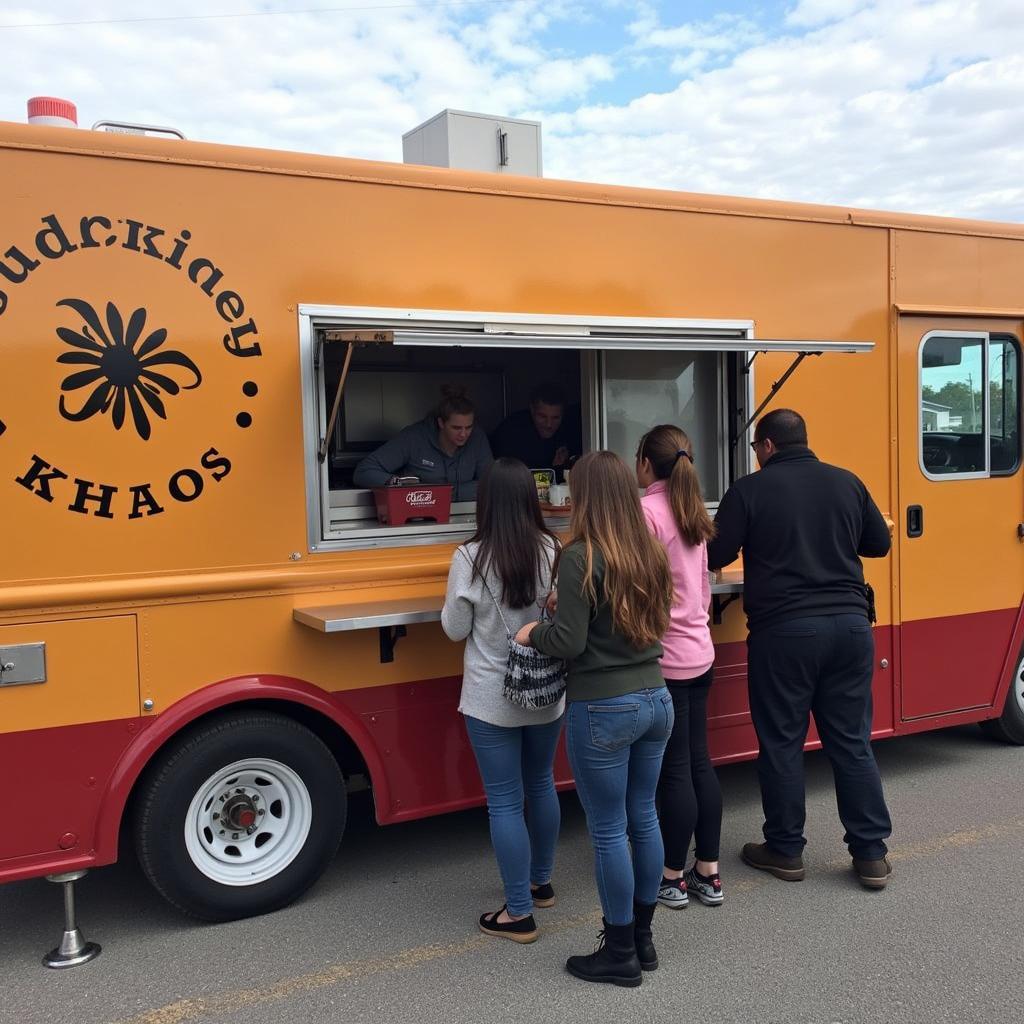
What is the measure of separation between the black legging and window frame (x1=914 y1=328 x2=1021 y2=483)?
6.85 feet

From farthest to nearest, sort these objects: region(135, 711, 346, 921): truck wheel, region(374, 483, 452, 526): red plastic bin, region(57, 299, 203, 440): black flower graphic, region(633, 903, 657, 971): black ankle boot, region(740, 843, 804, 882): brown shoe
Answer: region(374, 483, 452, 526): red plastic bin, region(740, 843, 804, 882): brown shoe, region(135, 711, 346, 921): truck wheel, region(57, 299, 203, 440): black flower graphic, region(633, 903, 657, 971): black ankle boot

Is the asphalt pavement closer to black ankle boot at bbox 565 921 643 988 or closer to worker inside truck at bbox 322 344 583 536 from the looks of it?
black ankle boot at bbox 565 921 643 988

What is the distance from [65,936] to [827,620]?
301 cm

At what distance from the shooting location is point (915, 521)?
4980 millimetres

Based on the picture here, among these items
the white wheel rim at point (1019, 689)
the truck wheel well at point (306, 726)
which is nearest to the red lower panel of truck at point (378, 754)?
the truck wheel well at point (306, 726)

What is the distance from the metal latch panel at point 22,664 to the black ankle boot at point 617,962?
6.75 feet

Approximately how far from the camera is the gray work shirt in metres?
4.36

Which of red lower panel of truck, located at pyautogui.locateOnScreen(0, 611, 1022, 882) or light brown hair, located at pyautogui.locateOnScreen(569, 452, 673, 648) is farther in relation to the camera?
red lower panel of truck, located at pyautogui.locateOnScreen(0, 611, 1022, 882)

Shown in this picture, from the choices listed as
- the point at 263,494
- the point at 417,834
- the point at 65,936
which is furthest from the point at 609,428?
the point at 65,936

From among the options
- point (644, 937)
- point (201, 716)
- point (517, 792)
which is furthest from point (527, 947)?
point (201, 716)

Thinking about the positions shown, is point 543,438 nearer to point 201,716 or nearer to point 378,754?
point 378,754

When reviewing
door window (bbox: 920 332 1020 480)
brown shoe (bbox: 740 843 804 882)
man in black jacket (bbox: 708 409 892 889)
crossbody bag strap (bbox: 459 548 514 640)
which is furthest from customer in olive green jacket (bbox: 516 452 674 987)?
door window (bbox: 920 332 1020 480)

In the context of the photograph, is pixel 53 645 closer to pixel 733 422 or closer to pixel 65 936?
pixel 65 936

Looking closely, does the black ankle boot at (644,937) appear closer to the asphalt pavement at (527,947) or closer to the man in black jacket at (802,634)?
the asphalt pavement at (527,947)
